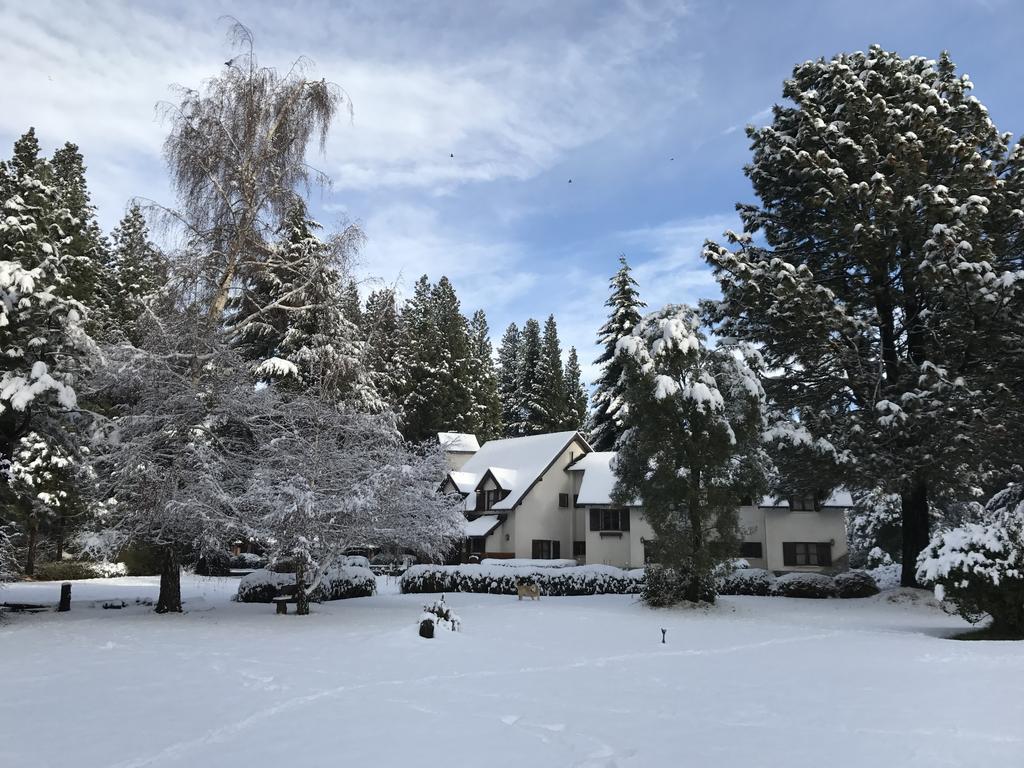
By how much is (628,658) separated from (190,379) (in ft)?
45.3

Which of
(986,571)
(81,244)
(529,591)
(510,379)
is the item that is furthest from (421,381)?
(986,571)

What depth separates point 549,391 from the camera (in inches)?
2514

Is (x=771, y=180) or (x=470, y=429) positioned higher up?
(x=771, y=180)

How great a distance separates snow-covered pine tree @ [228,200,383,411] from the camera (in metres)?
21.3

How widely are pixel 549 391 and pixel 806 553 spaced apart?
31588 millimetres

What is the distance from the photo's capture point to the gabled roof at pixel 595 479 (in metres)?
38.1

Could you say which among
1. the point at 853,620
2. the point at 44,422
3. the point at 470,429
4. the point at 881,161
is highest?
the point at 881,161

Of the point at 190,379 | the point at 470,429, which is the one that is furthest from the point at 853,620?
the point at 470,429

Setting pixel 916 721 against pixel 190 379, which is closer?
pixel 916 721

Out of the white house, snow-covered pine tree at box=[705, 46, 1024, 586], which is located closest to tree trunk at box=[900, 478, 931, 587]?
snow-covered pine tree at box=[705, 46, 1024, 586]

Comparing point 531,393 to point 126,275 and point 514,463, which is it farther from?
point 126,275

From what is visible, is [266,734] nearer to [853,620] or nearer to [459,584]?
[853,620]

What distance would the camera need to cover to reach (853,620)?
20875 millimetres

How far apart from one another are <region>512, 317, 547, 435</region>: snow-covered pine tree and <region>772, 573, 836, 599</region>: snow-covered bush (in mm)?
36050
